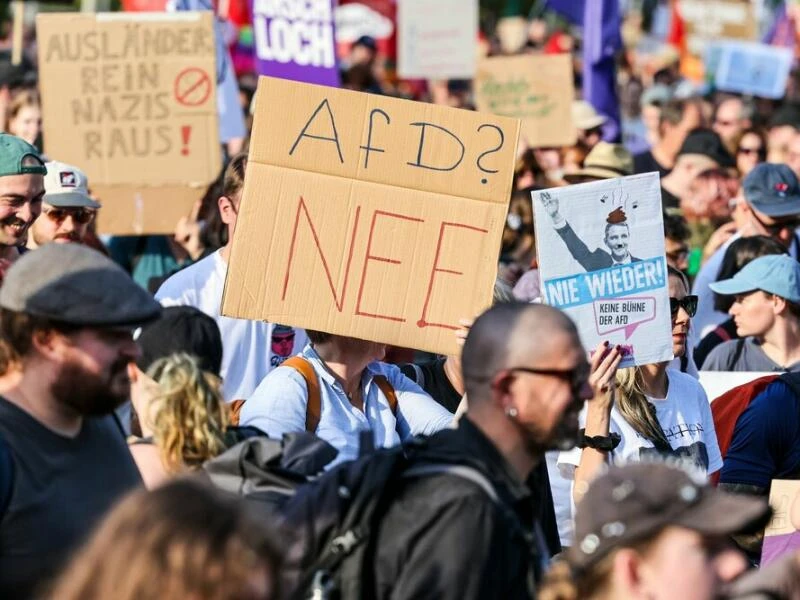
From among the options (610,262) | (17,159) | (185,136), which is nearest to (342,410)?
(610,262)

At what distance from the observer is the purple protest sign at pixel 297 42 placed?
9742 millimetres

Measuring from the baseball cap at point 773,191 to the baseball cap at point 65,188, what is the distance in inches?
150

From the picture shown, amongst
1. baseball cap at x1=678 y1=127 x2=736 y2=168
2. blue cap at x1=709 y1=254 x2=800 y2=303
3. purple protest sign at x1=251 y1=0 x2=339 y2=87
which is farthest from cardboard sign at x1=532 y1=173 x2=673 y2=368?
baseball cap at x1=678 y1=127 x2=736 y2=168

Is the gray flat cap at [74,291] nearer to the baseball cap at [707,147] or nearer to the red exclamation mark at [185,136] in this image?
the red exclamation mark at [185,136]

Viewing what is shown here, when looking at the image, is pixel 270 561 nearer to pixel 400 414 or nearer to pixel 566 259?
pixel 400 414

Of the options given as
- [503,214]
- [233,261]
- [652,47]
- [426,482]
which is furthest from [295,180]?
[652,47]

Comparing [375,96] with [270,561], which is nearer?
[270,561]

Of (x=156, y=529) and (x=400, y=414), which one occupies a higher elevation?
(x=156, y=529)

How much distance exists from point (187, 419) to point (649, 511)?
1.34 meters

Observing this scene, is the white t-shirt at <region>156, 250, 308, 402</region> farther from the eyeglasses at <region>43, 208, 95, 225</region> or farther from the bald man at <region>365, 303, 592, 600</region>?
the bald man at <region>365, 303, 592, 600</region>

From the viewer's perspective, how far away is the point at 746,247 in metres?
7.52

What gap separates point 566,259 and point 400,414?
0.79 m

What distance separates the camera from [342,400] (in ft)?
15.4

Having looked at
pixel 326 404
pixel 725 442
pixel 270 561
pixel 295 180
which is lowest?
pixel 725 442
